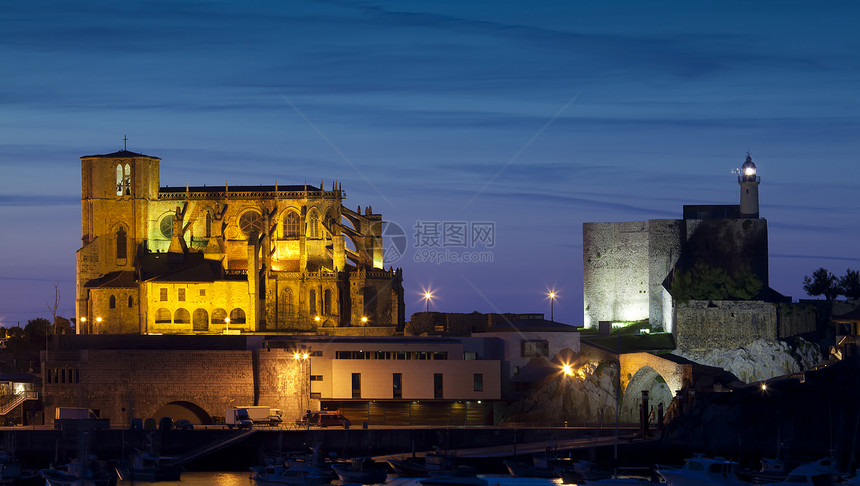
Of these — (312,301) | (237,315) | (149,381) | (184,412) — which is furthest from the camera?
(312,301)

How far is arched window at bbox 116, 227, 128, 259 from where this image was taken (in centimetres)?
10525

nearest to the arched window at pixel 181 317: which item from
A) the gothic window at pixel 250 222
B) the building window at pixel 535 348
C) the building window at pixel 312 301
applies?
the building window at pixel 312 301

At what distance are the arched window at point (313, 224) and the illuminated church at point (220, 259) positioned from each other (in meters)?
0.06

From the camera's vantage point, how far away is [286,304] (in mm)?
100875

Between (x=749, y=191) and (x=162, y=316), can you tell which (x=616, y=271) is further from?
(x=162, y=316)

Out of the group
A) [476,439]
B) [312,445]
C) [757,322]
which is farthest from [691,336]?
[312,445]

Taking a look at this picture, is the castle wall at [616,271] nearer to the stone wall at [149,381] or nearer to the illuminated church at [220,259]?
the illuminated church at [220,259]

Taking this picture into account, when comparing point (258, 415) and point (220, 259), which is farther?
point (220, 259)

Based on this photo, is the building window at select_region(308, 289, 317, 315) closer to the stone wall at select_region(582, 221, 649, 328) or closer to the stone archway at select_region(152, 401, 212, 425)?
the stone wall at select_region(582, 221, 649, 328)

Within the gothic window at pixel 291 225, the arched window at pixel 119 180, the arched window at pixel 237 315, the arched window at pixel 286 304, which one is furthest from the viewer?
the arched window at pixel 119 180

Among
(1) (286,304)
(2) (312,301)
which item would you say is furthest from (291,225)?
(2) (312,301)

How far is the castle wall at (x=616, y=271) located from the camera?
307 feet

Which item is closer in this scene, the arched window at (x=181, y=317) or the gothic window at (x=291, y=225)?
the arched window at (x=181, y=317)

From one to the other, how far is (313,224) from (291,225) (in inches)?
59.4
